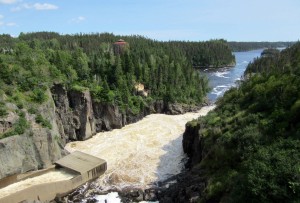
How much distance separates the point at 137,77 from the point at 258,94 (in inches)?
1843

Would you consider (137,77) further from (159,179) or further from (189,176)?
(189,176)

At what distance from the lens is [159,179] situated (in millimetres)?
47094

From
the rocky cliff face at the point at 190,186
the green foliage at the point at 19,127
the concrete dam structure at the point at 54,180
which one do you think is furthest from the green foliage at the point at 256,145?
the green foliage at the point at 19,127

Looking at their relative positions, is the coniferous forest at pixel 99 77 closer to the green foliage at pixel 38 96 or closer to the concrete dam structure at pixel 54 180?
the green foliage at pixel 38 96

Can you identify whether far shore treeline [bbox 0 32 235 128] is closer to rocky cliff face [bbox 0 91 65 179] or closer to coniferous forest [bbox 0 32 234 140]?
coniferous forest [bbox 0 32 234 140]

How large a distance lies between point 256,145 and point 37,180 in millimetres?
28940

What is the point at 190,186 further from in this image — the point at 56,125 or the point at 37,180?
the point at 56,125

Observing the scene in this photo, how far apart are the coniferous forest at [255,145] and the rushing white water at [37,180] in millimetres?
19055

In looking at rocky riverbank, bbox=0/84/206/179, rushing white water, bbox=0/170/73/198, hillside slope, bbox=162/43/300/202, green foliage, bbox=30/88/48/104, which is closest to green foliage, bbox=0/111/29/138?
rocky riverbank, bbox=0/84/206/179

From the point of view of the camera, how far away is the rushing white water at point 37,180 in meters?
42.2

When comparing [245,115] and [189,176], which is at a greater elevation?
[245,115]

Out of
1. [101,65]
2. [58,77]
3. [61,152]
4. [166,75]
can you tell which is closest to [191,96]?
[166,75]

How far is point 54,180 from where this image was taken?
45312 millimetres

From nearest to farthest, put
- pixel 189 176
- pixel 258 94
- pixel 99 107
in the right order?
pixel 189 176 → pixel 258 94 → pixel 99 107
